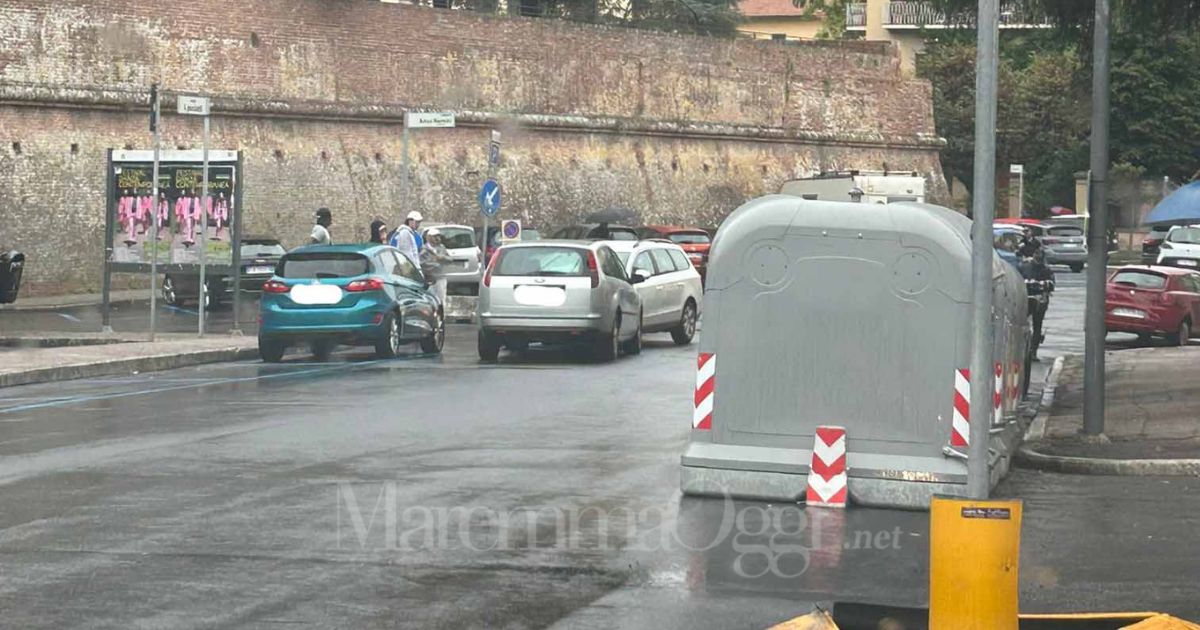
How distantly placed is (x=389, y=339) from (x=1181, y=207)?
9695 millimetres

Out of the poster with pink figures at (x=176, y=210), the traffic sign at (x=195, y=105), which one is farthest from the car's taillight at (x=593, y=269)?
the traffic sign at (x=195, y=105)

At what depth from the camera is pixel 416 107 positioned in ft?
163

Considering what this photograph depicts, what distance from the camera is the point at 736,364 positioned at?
508 inches

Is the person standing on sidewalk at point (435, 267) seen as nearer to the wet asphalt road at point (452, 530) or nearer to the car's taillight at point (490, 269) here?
the car's taillight at point (490, 269)

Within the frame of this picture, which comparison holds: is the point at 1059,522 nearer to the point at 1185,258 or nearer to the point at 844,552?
the point at 844,552

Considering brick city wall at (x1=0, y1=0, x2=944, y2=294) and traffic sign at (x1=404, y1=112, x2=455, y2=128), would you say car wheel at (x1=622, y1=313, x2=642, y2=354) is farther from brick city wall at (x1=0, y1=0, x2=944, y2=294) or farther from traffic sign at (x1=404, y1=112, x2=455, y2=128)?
brick city wall at (x1=0, y1=0, x2=944, y2=294)

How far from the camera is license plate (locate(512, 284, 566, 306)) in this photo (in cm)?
2386

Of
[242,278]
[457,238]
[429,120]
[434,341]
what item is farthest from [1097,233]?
[242,278]

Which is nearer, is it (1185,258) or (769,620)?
(769,620)

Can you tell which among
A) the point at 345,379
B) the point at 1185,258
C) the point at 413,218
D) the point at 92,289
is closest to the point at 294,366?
the point at 345,379

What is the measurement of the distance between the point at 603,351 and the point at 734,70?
38.2m

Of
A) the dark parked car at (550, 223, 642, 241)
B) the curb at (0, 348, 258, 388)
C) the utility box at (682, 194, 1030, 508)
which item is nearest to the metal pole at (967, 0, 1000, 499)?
the utility box at (682, 194, 1030, 508)

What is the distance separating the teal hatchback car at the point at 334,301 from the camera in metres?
24.0

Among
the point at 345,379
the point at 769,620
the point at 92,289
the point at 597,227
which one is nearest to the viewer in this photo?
the point at 769,620
